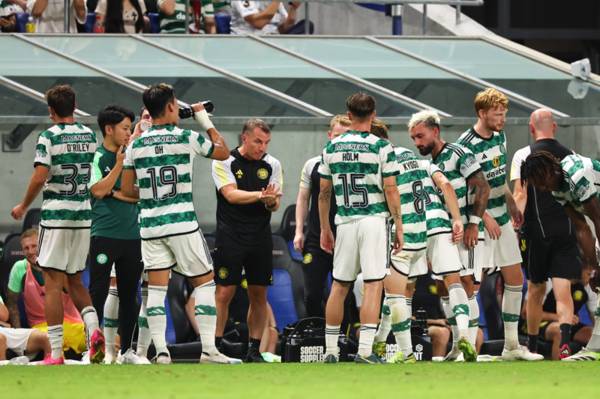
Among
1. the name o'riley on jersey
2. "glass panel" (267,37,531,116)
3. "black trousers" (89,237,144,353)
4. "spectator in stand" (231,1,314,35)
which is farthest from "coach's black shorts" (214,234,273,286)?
"spectator in stand" (231,1,314,35)

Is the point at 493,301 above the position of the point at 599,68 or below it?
below

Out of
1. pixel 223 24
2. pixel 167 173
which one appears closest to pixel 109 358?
pixel 167 173

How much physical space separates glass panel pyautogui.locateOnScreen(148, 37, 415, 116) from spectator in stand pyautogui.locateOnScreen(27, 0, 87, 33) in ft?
3.58

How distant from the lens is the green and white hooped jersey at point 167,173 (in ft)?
41.4

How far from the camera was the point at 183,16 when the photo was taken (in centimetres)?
1970

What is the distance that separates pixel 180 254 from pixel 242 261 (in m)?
1.47

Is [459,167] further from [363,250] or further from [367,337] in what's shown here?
[367,337]

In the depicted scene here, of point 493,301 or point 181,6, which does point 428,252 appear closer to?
point 493,301

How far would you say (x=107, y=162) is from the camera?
525 inches

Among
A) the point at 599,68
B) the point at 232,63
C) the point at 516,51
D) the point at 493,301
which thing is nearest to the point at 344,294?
the point at 493,301

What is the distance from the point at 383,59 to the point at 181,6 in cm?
260

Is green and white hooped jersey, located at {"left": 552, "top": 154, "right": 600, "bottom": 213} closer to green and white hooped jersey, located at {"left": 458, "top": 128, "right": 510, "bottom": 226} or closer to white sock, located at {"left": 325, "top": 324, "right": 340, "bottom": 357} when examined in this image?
green and white hooped jersey, located at {"left": 458, "top": 128, "right": 510, "bottom": 226}

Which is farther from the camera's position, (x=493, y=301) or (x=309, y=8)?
(x=309, y=8)

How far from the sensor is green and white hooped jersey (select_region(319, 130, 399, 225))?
12.7 m
